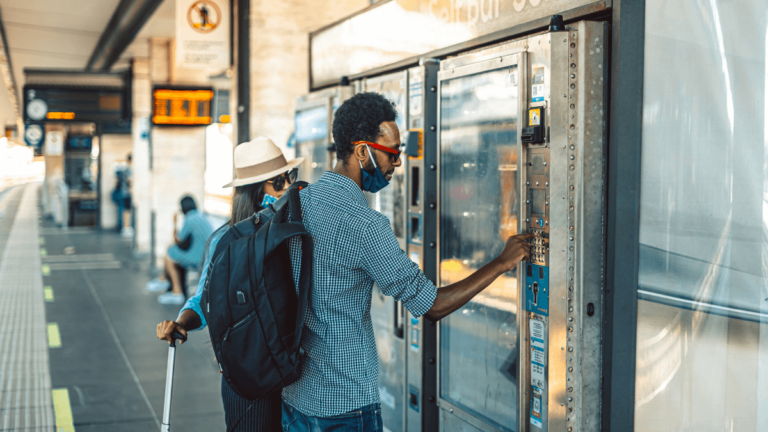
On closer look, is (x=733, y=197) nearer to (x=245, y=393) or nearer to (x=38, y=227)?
(x=245, y=393)

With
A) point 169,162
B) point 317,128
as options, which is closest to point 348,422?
point 317,128

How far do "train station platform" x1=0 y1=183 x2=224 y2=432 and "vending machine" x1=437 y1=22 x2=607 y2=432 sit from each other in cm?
255


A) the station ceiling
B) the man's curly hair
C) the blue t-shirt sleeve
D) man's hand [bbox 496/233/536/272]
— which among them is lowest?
the blue t-shirt sleeve

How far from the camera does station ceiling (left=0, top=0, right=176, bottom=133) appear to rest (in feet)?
32.2

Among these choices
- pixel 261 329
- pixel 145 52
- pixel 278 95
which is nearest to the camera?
pixel 261 329

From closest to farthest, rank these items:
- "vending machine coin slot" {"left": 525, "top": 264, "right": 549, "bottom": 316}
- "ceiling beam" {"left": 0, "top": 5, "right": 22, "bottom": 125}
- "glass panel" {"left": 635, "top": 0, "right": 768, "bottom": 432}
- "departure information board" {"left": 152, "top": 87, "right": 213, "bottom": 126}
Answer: "glass panel" {"left": 635, "top": 0, "right": 768, "bottom": 432}
"vending machine coin slot" {"left": 525, "top": 264, "right": 549, "bottom": 316}
"departure information board" {"left": 152, "top": 87, "right": 213, "bottom": 126}
"ceiling beam" {"left": 0, "top": 5, "right": 22, "bottom": 125}

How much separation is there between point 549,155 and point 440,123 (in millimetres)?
905

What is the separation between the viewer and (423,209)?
361 cm

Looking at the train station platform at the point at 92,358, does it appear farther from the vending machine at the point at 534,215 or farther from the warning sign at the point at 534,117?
the warning sign at the point at 534,117

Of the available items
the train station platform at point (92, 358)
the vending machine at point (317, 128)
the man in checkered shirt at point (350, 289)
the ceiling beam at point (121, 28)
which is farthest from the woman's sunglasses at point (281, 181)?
the ceiling beam at point (121, 28)

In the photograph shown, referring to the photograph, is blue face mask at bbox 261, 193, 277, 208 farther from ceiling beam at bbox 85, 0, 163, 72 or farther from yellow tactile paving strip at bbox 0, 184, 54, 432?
ceiling beam at bbox 85, 0, 163, 72

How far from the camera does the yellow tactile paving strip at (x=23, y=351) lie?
16.0 feet

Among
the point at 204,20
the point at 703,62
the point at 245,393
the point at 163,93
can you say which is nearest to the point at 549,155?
the point at 703,62

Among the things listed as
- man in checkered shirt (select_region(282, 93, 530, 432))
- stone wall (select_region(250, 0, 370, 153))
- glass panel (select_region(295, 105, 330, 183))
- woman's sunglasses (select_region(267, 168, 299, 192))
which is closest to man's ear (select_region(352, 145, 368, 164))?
man in checkered shirt (select_region(282, 93, 530, 432))
